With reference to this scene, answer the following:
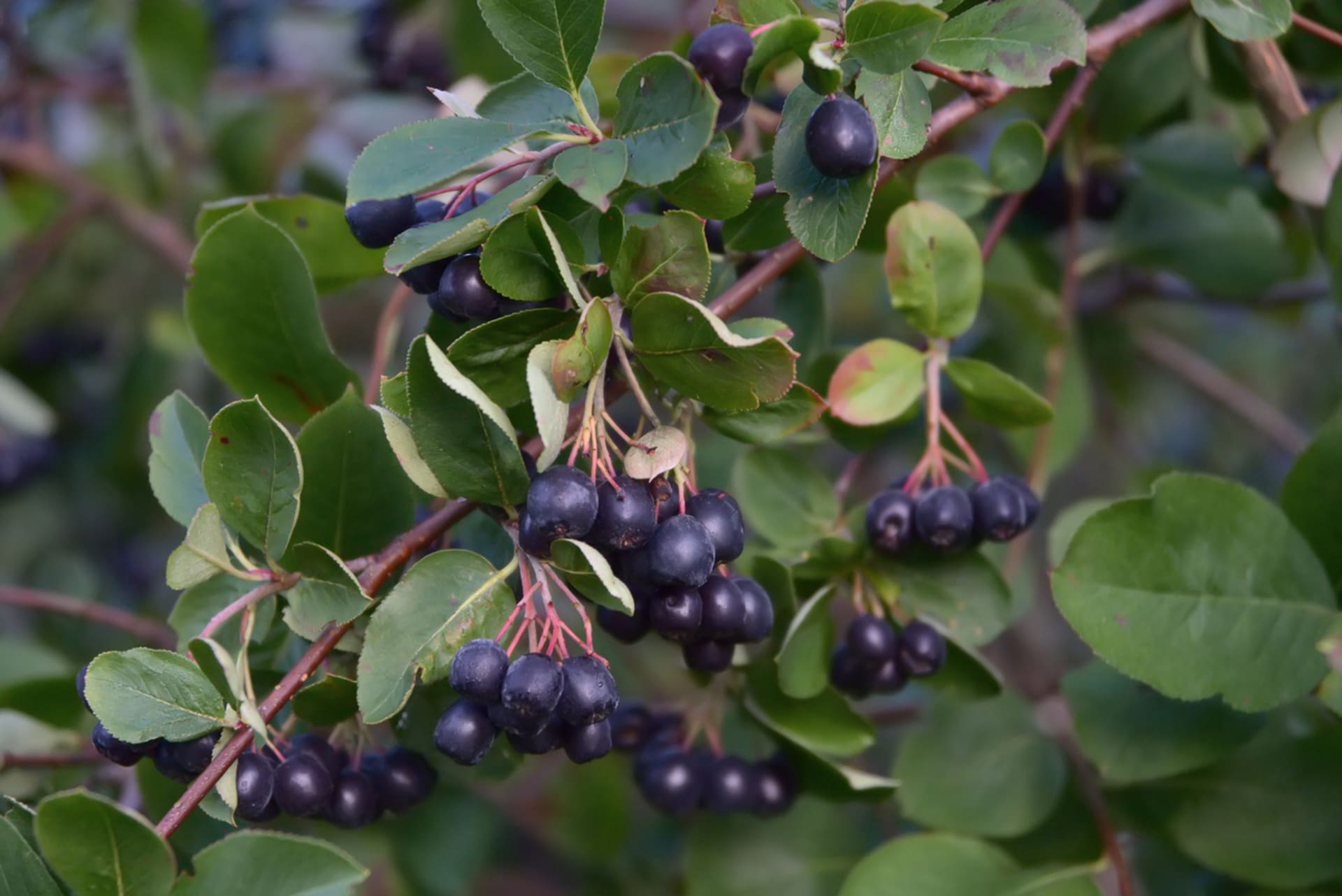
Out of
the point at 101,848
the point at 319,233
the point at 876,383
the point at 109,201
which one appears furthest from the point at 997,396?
the point at 109,201

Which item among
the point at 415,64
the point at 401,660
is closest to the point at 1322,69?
the point at 401,660

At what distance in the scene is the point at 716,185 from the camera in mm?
786

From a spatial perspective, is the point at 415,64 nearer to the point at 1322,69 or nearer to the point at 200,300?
the point at 200,300

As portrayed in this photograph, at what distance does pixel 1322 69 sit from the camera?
1.29 meters

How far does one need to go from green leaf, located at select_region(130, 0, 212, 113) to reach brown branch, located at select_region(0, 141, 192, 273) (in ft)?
0.67

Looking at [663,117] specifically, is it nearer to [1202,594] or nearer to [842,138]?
[842,138]

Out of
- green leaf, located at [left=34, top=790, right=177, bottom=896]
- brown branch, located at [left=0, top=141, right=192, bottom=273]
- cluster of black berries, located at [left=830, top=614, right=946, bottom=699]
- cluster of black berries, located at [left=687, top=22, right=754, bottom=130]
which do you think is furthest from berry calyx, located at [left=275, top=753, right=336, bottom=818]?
brown branch, located at [left=0, top=141, right=192, bottom=273]

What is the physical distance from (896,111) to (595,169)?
0.71 ft

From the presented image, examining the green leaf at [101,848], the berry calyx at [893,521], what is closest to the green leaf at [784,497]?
the berry calyx at [893,521]

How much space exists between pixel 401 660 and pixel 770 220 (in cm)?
44

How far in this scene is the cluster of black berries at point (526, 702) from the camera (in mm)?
721

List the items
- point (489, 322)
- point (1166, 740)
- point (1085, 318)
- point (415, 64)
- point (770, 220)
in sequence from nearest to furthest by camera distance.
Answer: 1. point (489, 322)
2. point (770, 220)
3. point (1166, 740)
4. point (1085, 318)
5. point (415, 64)

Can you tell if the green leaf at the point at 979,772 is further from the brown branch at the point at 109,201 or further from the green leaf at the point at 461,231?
the brown branch at the point at 109,201

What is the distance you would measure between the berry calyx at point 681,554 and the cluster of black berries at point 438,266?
0.60ft
